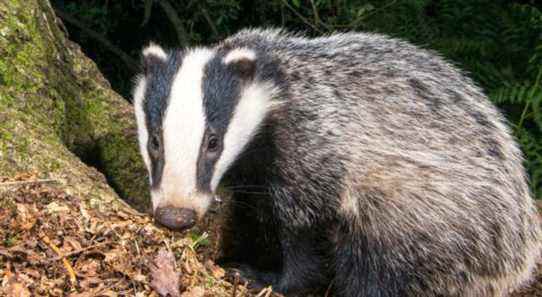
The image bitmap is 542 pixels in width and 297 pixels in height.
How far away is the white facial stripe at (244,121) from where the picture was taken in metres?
3.84

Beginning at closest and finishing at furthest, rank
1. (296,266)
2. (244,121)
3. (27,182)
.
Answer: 1. (27,182)
2. (244,121)
3. (296,266)

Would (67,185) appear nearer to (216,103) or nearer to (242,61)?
(216,103)

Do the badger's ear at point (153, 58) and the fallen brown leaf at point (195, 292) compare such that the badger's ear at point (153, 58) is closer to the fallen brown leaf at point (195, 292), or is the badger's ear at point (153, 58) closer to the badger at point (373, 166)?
the badger at point (373, 166)

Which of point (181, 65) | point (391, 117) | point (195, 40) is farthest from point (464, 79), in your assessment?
point (195, 40)

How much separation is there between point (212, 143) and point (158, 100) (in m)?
0.37

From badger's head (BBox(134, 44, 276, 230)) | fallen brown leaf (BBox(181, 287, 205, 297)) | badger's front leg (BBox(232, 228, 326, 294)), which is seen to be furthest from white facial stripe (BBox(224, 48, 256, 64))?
fallen brown leaf (BBox(181, 287, 205, 297))

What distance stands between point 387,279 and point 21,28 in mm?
2619

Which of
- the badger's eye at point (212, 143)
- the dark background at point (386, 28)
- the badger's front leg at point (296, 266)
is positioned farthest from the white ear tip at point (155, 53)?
the dark background at point (386, 28)

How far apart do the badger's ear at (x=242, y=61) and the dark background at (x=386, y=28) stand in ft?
7.54

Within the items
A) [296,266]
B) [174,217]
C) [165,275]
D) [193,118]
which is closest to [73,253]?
[165,275]

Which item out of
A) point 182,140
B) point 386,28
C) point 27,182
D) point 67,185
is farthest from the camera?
point 386,28

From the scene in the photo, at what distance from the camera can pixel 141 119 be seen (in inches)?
156

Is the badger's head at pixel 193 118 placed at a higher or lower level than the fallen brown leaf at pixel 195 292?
higher

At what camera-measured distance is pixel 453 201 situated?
4.25 meters
